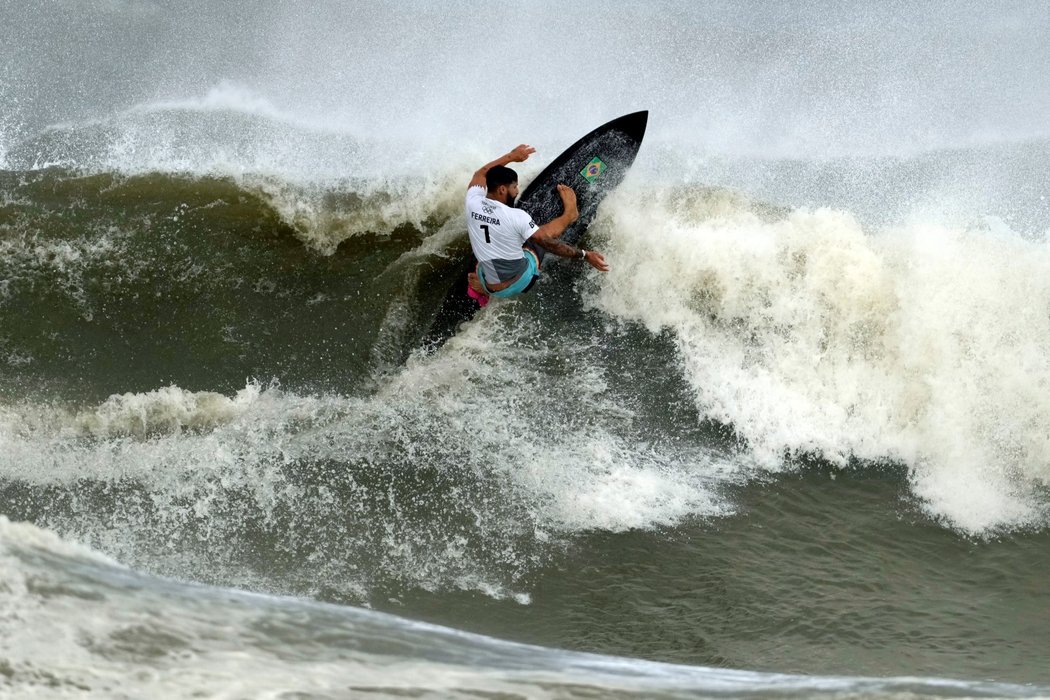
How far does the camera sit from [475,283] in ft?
21.5

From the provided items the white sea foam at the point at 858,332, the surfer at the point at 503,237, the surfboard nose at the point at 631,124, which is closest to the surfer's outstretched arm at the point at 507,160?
the surfer at the point at 503,237

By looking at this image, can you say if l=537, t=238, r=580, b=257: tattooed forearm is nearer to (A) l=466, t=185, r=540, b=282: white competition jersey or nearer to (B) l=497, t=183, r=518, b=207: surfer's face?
(A) l=466, t=185, r=540, b=282: white competition jersey

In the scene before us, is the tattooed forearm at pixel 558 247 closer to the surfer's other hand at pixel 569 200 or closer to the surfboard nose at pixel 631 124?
the surfer's other hand at pixel 569 200

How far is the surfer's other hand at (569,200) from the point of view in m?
6.73

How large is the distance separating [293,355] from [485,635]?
294 cm

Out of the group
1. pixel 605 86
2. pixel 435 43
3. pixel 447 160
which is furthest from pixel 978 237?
pixel 435 43

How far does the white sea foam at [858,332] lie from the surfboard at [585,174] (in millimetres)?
229

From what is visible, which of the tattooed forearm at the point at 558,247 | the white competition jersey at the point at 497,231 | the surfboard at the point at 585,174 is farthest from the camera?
the surfboard at the point at 585,174

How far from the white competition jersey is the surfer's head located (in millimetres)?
62

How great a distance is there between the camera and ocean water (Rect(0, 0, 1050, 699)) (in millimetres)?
4363

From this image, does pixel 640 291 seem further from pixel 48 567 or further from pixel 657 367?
pixel 48 567

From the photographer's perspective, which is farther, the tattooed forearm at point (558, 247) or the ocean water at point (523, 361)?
the tattooed forearm at point (558, 247)

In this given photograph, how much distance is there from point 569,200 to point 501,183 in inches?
32.2

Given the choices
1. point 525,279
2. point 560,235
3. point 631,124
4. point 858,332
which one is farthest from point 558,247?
point 858,332
